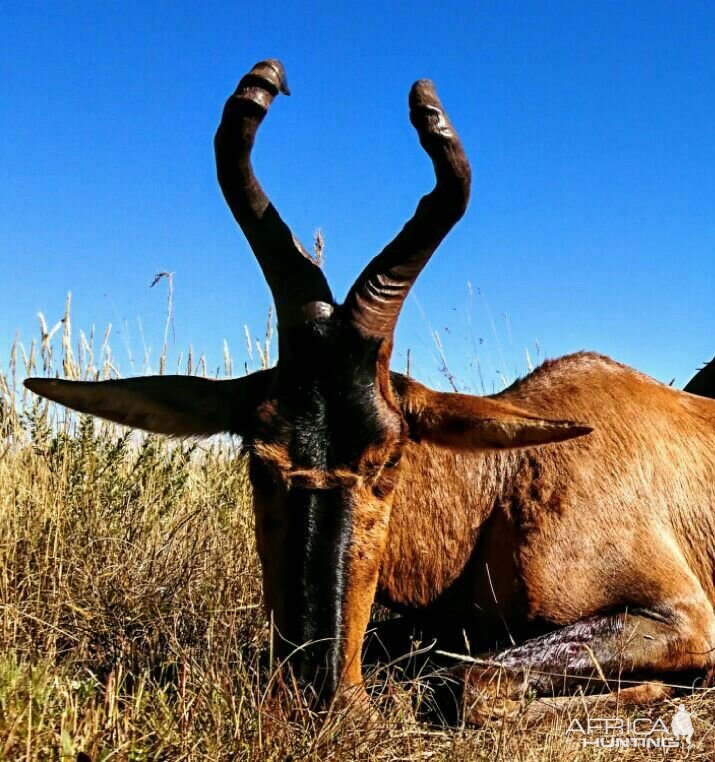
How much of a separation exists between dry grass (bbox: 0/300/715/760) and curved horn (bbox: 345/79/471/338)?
160 centimetres

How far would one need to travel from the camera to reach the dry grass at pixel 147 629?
3.54m

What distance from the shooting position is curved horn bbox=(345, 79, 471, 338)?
4.64m

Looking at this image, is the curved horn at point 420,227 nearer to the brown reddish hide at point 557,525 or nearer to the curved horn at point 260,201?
the curved horn at point 260,201

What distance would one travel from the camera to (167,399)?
4.92m

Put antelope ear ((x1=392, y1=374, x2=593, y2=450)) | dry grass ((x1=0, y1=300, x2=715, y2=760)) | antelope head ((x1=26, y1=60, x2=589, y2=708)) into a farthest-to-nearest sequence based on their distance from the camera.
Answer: antelope ear ((x1=392, y1=374, x2=593, y2=450))
antelope head ((x1=26, y1=60, x2=589, y2=708))
dry grass ((x1=0, y1=300, x2=715, y2=760))

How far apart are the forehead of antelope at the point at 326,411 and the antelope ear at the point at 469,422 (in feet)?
0.83

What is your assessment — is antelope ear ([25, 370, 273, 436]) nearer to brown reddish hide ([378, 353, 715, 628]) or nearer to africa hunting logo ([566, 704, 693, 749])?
brown reddish hide ([378, 353, 715, 628])

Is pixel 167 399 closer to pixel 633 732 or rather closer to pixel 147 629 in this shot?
pixel 147 629

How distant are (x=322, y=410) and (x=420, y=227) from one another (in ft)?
3.73

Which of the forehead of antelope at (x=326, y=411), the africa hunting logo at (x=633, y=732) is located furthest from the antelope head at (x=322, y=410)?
the africa hunting logo at (x=633, y=732)

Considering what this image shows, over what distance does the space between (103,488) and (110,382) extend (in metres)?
2.07

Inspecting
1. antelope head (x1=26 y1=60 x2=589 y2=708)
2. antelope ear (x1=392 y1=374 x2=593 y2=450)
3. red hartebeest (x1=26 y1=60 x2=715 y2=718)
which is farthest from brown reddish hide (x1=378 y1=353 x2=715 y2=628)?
antelope head (x1=26 y1=60 x2=589 y2=708)

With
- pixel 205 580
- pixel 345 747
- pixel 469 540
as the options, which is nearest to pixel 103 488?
pixel 205 580

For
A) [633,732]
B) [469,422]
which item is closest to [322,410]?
[469,422]
